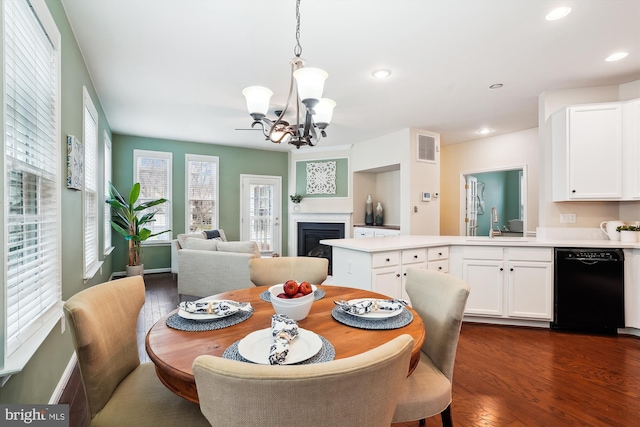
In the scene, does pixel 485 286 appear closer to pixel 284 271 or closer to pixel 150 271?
pixel 284 271

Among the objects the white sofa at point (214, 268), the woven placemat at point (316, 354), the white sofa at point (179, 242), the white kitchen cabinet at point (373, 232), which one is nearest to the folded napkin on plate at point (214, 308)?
the woven placemat at point (316, 354)

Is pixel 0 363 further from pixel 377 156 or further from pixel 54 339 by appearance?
pixel 377 156

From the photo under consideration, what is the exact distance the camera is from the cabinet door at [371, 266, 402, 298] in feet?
9.46

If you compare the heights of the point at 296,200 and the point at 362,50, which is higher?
the point at 362,50

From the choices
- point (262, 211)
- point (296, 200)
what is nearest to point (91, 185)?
point (262, 211)

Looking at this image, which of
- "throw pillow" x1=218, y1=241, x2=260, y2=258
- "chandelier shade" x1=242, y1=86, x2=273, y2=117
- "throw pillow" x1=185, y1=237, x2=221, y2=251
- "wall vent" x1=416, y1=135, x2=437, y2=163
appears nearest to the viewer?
"chandelier shade" x1=242, y1=86, x2=273, y2=117

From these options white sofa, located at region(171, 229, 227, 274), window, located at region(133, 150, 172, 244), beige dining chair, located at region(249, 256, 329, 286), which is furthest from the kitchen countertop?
window, located at region(133, 150, 172, 244)

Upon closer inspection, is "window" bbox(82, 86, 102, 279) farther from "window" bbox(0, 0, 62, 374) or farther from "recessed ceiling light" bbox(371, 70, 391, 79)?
"recessed ceiling light" bbox(371, 70, 391, 79)

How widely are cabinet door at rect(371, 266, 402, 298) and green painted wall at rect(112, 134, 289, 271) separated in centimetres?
427

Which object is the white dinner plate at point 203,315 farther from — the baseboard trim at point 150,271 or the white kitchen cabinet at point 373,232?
the baseboard trim at point 150,271

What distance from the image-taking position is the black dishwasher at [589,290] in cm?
294

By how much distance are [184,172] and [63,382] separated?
4472mm

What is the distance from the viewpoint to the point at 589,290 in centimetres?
300

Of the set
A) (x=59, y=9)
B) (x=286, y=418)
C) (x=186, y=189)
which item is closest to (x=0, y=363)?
(x=286, y=418)
